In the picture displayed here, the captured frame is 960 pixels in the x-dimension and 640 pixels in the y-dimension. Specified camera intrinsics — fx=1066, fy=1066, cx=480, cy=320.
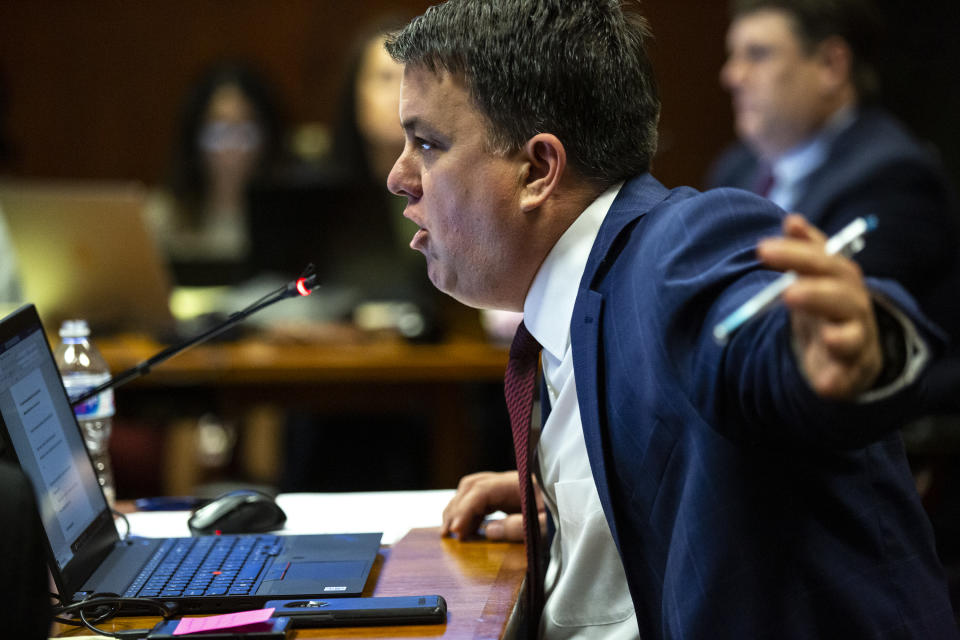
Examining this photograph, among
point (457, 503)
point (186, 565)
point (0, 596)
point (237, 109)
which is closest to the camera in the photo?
point (0, 596)

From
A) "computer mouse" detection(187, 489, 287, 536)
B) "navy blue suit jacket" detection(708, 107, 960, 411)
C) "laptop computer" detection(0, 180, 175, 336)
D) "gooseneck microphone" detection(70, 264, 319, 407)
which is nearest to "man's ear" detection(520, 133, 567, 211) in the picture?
"gooseneck microphone" detection(70, 264, 319, 407)

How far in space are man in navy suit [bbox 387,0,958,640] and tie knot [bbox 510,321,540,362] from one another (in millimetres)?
22

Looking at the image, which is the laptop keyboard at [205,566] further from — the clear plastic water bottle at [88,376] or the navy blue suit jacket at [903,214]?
the navy blue suit jacket at [903,214]

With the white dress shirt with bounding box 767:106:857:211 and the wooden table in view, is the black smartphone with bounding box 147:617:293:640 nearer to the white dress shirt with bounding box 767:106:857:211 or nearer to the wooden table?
the wooden table

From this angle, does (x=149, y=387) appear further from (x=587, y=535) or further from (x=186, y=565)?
(x=587, y=535)

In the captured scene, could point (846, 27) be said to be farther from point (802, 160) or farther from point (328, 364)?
point (328, 364)

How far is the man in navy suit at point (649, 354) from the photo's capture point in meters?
0.81

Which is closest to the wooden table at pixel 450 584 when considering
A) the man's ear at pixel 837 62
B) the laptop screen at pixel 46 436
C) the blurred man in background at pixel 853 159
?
the laptop screen at pixel 46 436

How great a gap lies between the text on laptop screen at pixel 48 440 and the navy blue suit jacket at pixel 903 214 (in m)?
2.18

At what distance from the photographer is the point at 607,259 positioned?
1.16 meters

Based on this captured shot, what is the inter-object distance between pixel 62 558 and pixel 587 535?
22.7 inches

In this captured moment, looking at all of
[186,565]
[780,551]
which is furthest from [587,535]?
[186,565]

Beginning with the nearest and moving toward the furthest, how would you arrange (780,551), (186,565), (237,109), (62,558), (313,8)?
(780,551) < (62,558) < (186,565) < (237,109) < (313,8)

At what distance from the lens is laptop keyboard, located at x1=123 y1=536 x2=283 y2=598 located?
3.83 ft
